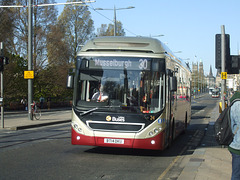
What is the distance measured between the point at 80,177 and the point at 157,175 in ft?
4.98

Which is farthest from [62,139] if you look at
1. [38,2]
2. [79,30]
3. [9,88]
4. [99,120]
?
[79,30]

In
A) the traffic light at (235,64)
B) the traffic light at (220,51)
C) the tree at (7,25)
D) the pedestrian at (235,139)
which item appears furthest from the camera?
the tree at (7,25)

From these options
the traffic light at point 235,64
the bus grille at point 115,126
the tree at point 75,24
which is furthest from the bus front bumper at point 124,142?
the tree at point 75,24

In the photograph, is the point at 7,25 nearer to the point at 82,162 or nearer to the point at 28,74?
the point at 28,74

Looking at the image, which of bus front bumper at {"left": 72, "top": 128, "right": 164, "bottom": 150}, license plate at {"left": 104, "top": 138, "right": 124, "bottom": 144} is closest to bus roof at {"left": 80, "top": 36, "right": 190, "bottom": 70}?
bus front bumper at {"left": 72, "top": 128, "right": 164, "bottom": 150}

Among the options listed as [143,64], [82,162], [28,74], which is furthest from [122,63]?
[28,74]

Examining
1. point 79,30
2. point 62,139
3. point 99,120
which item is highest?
point 79,30

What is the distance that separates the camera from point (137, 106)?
9.56 m

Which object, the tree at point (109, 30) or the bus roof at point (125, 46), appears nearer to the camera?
the bus roof at point (125, 46)

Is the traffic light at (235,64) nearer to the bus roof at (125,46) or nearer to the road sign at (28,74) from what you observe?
the bus roof at (125,46)

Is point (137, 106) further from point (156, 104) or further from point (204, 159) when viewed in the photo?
point (204, 159)

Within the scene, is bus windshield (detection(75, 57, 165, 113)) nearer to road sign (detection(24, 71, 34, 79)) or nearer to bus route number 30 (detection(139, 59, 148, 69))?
bus route number 30 (detection(139, 59, 148, 69))

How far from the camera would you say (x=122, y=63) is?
9.77 metres

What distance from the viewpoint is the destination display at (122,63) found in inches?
384
